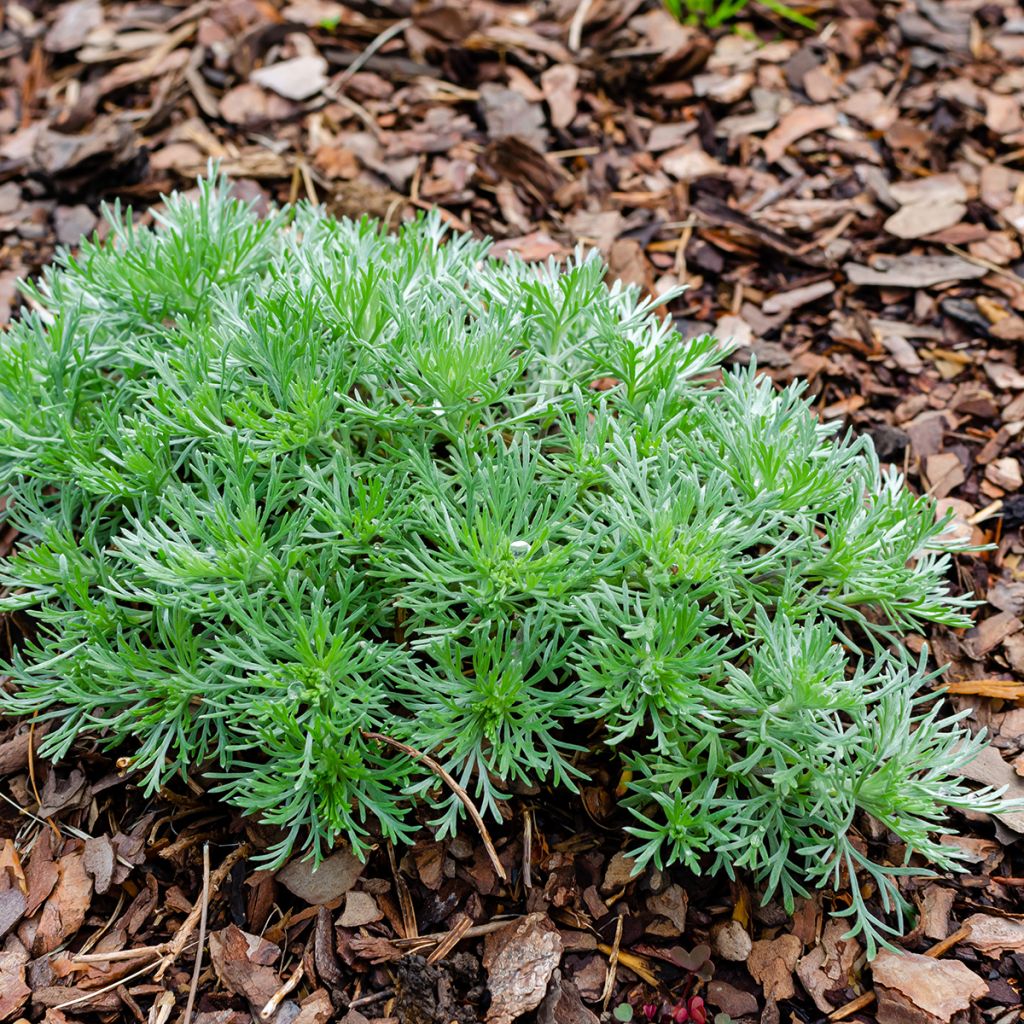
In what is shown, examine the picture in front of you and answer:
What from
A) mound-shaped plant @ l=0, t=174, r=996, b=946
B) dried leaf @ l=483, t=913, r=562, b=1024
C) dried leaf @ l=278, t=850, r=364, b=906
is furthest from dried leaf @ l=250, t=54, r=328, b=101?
dried leaf @ l=483, t=913, r=562, b=1024

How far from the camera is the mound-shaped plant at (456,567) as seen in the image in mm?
2410

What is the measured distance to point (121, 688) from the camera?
8.66 feet

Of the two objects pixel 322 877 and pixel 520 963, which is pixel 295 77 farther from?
pixel 520 963

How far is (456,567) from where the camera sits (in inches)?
98.5

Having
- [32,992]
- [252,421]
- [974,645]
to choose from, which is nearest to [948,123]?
[974,645]

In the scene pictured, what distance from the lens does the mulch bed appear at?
2555mm

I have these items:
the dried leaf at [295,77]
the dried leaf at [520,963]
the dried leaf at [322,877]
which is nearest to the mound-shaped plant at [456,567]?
the dried leaf at [322,877]

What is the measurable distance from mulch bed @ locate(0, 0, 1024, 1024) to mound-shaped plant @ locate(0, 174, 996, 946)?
176mm

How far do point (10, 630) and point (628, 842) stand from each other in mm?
1860

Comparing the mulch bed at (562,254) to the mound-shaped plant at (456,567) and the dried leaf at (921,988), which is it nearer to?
the dried leaf at (921,988)

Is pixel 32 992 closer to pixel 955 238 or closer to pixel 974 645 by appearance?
pixel 974 645

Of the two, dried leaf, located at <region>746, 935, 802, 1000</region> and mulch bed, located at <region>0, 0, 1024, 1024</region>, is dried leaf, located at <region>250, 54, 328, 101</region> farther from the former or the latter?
dried leaf, located at <region>746, 935, 802, 1000</region>

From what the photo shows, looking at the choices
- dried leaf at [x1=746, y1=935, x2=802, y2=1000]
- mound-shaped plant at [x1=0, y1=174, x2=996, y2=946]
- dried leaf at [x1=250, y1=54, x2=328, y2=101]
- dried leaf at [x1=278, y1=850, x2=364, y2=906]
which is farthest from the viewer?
dried leaf at [x1=250, y1=54, x2=328, y2=101]

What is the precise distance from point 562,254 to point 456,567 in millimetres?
2106
